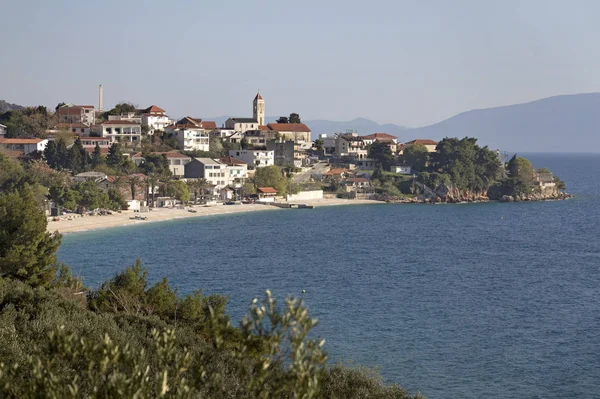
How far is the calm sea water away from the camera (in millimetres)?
22703

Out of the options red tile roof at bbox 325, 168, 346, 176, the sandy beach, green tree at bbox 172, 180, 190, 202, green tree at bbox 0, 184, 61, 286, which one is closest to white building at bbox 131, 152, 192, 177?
green tree at bbox 172, 180, 190, 202

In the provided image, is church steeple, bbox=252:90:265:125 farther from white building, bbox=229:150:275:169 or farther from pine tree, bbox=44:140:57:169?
pine tree, bbox=44:140:57:169

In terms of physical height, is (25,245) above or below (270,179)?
below

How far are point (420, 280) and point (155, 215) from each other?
30.3 m

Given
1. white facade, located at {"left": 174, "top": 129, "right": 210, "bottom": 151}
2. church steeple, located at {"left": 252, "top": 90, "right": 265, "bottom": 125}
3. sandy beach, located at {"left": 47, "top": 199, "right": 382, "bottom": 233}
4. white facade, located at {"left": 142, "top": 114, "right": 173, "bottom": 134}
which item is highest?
church steeple, located at {"left": 252, "top": 90, "right": 265, "bottom": 125}

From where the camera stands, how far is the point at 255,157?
3231 inches

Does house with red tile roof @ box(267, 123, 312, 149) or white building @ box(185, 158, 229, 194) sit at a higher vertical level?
house with red tile roof @ box(267, 123, 312, 149)

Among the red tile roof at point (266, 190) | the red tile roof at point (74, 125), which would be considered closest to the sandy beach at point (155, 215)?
the red tile roof at point (266, 190)

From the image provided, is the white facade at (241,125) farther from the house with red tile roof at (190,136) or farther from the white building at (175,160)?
the white building at (175,160)

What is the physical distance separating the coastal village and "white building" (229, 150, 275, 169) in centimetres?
11

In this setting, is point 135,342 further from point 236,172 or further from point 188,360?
point 236,172

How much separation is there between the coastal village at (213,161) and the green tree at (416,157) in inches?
4.8

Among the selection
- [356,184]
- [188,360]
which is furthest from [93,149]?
[188,360]

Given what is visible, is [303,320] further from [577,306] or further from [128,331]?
[577,306]
